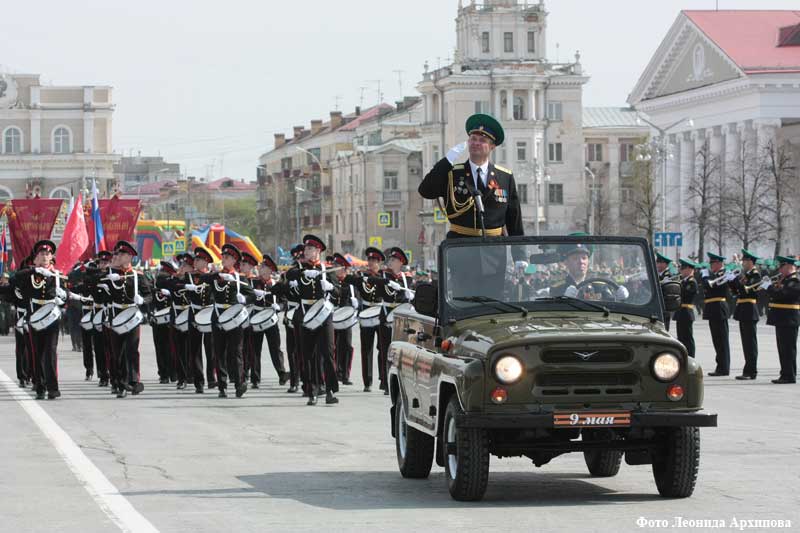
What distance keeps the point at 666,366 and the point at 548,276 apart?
127 cm

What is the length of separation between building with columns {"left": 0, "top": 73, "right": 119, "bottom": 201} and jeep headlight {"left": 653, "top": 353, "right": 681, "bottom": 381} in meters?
142

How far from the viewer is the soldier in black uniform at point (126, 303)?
23.0 m

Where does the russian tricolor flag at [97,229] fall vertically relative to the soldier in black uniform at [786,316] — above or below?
above

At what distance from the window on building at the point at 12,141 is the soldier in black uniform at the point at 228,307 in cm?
13197

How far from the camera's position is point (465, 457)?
35.8 feet

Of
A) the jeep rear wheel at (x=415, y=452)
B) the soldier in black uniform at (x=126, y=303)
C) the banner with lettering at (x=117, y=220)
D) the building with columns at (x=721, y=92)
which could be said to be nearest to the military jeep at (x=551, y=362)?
the jeep rear wheel at (x=415, y=452)

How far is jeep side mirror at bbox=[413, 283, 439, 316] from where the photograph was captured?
11586 millimetres

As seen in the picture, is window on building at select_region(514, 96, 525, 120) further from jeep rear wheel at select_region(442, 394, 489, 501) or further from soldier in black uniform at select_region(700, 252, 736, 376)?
jeep rear wheel at select_region(442, 394, 489, 501)

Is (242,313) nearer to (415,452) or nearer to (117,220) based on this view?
(415,452)

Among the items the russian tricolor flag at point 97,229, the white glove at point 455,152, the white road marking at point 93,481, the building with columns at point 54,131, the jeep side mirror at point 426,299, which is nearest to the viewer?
the white road marking at point 93,481

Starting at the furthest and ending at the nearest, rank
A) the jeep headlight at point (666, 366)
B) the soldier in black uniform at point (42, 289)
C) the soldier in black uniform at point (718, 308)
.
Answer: the soldier in black uniform at point (718, 308) < the soldier in black uniform at point (42, 289) < the jeep headlight at point (666, 366)

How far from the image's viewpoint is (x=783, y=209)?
78750 mm

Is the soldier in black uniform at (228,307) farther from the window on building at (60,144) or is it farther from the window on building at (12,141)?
the window on building at (60,144)

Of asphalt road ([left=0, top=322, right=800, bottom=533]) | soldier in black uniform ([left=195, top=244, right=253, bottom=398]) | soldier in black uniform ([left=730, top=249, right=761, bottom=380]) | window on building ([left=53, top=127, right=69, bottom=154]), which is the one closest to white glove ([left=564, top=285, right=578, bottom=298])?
asphalt road ([left=0, top=322, right=800, bottom=533])
